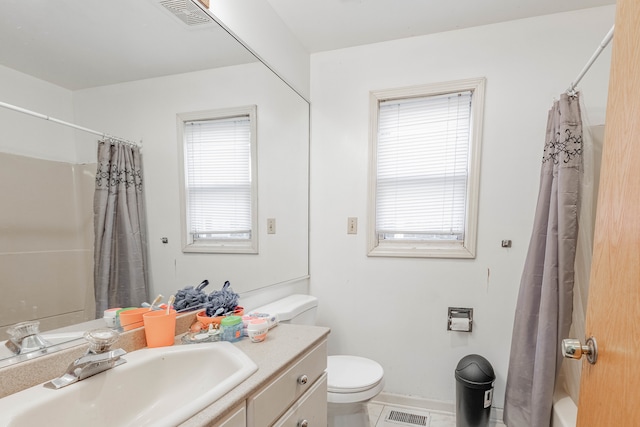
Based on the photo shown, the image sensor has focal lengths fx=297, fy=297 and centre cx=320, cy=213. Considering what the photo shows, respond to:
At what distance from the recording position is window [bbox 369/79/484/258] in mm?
1877

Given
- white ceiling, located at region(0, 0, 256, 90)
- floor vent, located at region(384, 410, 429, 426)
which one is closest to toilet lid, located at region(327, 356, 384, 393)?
floor vent, located at region(384, 410, 429, 426)

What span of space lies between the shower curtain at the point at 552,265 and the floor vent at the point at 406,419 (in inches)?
20.6

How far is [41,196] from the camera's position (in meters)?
0.81

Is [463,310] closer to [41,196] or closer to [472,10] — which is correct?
[472,10]

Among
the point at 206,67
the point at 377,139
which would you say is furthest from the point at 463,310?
the point at 206,67

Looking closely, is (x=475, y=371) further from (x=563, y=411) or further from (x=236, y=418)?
(x=236, y=418)

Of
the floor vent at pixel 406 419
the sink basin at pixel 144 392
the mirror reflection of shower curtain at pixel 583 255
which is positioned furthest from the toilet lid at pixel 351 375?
the mirror reflection of shower curtain at pixel 583 255

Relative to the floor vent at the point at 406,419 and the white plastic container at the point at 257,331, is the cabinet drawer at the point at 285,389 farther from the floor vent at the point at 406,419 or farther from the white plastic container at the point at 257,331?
the floor vent at the point at 406,419

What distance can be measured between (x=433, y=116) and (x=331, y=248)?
1.13m

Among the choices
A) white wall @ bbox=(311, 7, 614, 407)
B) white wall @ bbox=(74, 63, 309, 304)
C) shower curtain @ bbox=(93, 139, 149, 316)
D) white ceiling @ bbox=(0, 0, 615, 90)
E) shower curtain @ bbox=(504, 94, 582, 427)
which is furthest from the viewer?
white wall @ bbox=(311, 7, 614, 407)

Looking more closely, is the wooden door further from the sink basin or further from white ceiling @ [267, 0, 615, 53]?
white ceiling @ [267, 0, 615, 53]

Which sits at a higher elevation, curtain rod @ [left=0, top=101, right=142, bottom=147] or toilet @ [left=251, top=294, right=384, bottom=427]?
curtain rod @ [left=0, top=101, right=142, bottom=147]

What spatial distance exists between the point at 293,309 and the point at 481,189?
1354 millimetres

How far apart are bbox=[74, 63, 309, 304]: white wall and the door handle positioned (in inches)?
51.6
